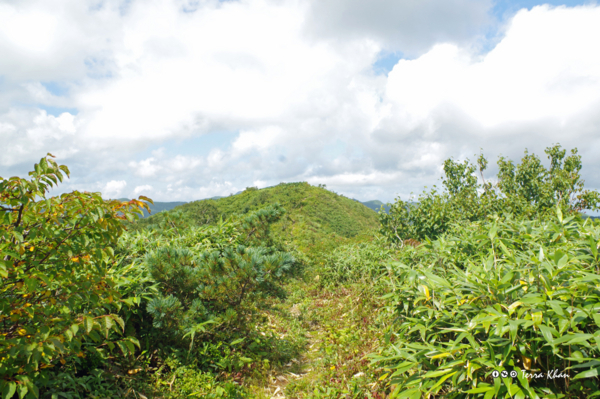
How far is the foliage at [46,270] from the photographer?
2125 mm

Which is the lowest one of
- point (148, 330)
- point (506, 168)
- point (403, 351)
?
point (403, 351)

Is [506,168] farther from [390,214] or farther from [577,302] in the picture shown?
[577,302]

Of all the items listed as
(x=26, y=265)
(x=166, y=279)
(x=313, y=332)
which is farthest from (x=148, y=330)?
(x=313, y=332)

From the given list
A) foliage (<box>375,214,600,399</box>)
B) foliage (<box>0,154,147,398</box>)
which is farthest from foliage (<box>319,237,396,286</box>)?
foliage (<box>0,154,147,398</box>)

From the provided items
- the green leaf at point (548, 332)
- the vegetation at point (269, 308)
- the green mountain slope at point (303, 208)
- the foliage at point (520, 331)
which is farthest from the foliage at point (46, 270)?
the green mountain slope at point (303, 208)

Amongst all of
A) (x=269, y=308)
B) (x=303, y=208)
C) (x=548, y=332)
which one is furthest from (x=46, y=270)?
(x=303, y=208)

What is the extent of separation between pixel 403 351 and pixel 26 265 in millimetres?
3155

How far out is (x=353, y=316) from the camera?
19.3ft

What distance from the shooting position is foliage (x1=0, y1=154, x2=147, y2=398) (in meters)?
2.12

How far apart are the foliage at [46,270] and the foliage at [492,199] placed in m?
5.70

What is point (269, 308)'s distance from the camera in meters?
4.79

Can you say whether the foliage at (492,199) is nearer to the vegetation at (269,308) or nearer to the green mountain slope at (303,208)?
the vegetation at (269,308)

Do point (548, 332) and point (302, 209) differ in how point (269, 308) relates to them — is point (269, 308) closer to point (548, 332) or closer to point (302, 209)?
point (548, 332)

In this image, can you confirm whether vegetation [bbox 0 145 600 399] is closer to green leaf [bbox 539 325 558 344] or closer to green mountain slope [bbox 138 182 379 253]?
green leaf [bbox 539 325 558 344]
